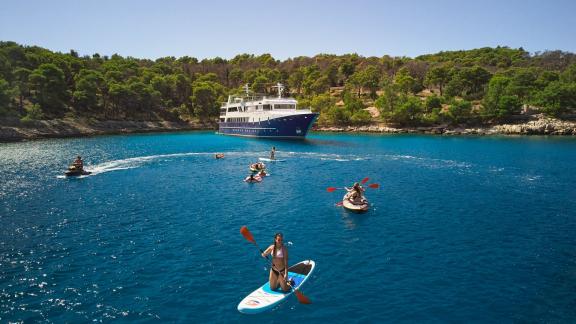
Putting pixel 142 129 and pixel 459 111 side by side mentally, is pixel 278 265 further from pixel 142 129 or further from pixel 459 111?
pixel 142 129

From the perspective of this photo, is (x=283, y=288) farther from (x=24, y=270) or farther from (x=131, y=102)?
(x=131, y=102)

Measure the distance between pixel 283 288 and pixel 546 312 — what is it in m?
9.28

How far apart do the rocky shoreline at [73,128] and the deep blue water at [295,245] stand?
4780cm

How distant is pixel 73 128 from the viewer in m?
90.5

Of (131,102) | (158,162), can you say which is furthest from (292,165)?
(131,102)

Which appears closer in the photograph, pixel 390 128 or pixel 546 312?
pixel 546 312

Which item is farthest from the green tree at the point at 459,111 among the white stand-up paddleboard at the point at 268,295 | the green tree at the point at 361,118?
the white stand-up paddleboard at the point at 268,295

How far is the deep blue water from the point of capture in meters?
13.2

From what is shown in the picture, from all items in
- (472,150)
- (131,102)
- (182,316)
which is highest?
(131,102)

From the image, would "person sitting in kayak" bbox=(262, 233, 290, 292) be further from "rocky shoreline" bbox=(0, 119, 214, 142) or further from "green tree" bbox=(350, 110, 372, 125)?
"green tree" bbox=(350, 110, 372, 125)

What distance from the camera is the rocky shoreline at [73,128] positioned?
77625 mm

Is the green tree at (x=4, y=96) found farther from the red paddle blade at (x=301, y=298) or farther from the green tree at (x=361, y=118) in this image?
the red paddle blade at (x=301, y=298)

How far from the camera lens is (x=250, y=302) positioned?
12977 mm

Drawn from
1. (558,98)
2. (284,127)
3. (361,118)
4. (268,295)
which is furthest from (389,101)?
(268,295)
